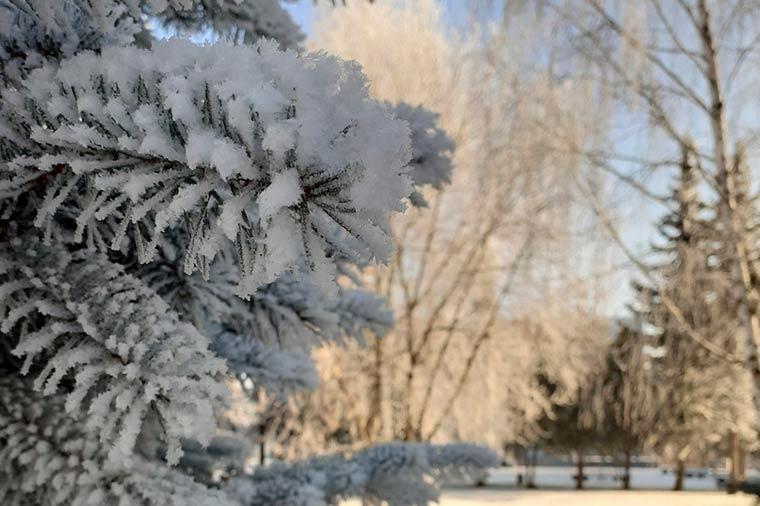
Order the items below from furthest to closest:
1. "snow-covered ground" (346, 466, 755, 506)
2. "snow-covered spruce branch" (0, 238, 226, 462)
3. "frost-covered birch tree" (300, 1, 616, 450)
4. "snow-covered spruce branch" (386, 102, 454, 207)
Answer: "snow-covered ground" (346, 466, 755, 506) < "frost-covered birch tree" (300, 1, 616, 450) < "snow-covered spruce branch" (386, 102, 454, 207) < "snow-covered spruce branch" (0, 238, 226, 462)

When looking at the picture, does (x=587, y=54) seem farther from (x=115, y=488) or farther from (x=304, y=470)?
(x=115, y=488)

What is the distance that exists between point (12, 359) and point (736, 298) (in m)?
3.02

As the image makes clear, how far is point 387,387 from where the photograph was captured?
7.22 metres

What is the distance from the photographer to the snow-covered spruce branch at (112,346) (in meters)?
0.65

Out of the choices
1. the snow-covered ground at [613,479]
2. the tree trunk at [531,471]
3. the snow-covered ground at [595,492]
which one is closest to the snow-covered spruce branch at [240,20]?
the snow-covered ground at [595,492]

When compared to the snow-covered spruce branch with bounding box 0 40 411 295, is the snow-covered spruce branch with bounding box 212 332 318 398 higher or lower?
lower

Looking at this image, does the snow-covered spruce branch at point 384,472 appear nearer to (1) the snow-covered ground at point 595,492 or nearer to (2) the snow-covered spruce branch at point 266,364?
(2) the snow-covered spruce branch at point 266,364

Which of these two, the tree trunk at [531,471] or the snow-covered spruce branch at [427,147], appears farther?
the tree trunk at [531,471]

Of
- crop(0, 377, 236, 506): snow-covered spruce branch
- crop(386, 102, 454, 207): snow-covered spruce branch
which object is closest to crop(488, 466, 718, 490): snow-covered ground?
crop(386, 102, 454, 207): snow-covered spruce branch

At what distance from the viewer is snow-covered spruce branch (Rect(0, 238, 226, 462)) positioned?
65cm

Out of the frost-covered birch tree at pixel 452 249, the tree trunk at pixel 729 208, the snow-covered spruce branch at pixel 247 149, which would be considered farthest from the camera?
the frost-covered birch tree at pixel 452 249

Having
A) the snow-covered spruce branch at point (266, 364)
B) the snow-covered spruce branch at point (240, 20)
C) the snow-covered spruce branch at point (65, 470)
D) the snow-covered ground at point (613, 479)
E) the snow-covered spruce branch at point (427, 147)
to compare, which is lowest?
the snow-covered ground at point (613, 479)

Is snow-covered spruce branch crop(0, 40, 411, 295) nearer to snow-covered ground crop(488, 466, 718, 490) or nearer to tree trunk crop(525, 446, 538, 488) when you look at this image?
snow-covered ground crop(488, 466, 718, 490)

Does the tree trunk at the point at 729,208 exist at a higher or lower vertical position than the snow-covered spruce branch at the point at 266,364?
higher
